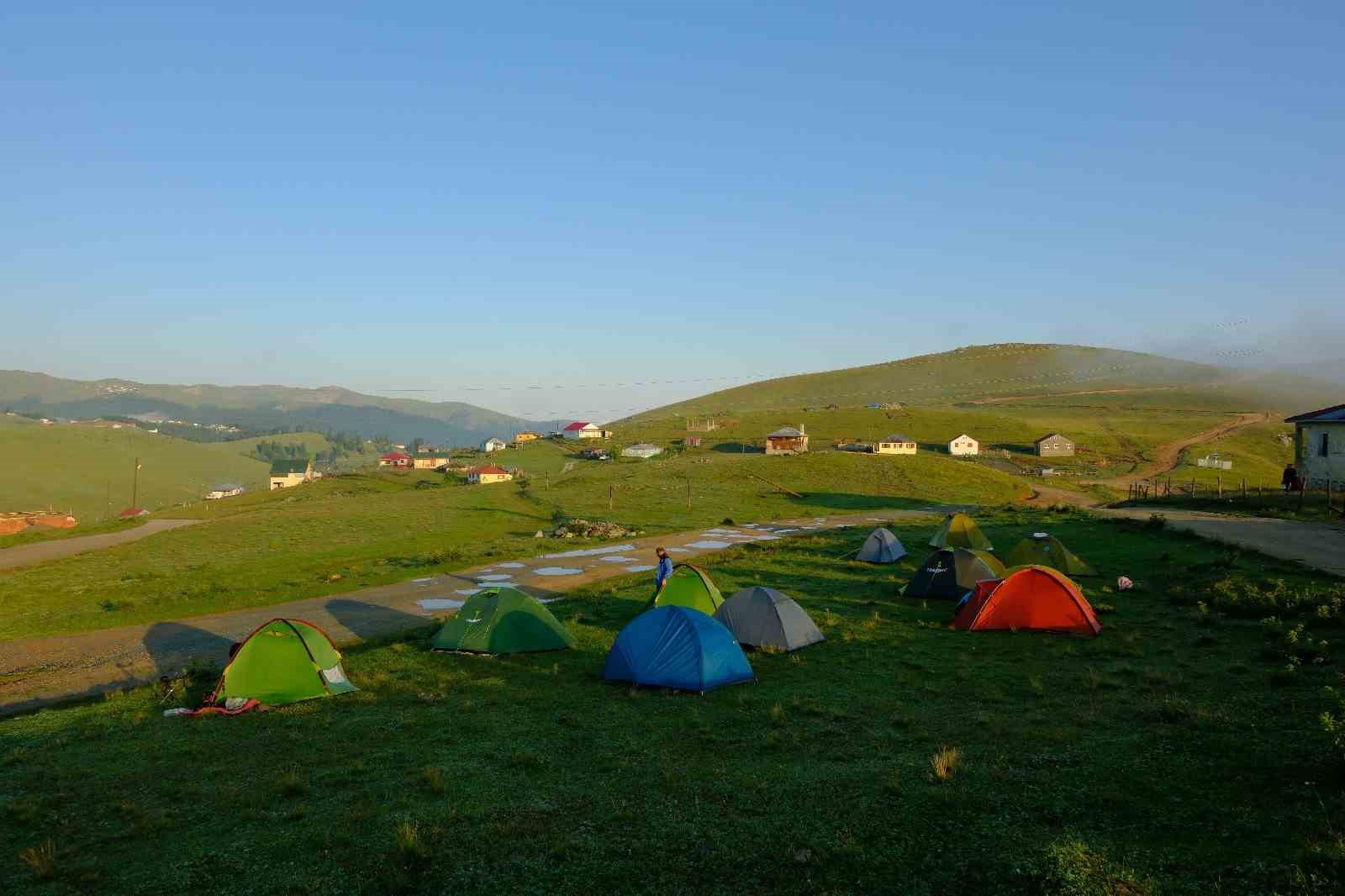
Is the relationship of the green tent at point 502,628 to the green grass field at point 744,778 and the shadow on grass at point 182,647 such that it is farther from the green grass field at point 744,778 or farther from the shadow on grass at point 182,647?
the shadow on grass at point 182,647

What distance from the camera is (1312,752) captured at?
1022 centimetres

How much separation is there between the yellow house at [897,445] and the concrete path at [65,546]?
262 ft

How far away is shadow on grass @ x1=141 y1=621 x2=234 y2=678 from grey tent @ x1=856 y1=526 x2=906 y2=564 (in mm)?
23283

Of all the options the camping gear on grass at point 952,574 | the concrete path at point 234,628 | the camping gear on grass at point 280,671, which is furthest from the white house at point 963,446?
the camping gear on grass at point 280,671

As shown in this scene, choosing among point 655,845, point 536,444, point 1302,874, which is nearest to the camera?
point 1302,874

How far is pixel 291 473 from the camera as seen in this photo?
16088 cm

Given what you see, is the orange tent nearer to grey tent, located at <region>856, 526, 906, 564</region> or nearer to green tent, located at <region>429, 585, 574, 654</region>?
green tent, located at <region>429, 585, 574, 654</region>

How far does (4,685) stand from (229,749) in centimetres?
987

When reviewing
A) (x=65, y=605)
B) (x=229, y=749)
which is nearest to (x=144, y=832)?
(x=229, y=749)

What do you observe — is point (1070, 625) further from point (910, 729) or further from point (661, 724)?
point (661, 724)

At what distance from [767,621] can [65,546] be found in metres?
54.2

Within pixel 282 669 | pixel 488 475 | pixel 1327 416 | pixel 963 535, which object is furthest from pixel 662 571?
pixel 488 475

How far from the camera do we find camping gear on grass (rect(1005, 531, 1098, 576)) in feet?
89.9

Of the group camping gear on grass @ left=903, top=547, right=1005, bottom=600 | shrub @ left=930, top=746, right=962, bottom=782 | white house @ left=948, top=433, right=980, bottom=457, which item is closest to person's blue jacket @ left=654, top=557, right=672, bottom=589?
camping gear on grass @ left=903, top=547, right=1005, bottom=600
